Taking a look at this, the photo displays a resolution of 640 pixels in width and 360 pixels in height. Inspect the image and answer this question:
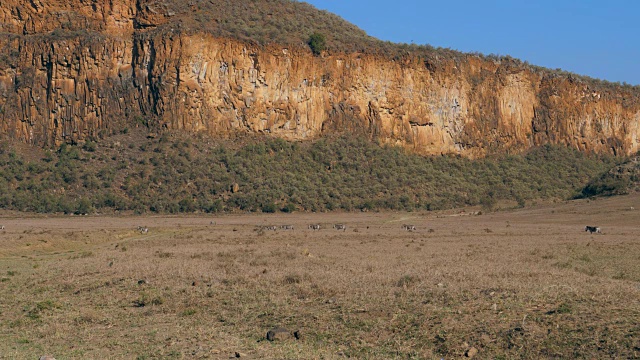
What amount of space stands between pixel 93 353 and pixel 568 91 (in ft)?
254

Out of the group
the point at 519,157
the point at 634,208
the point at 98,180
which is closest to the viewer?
the point at 634,208

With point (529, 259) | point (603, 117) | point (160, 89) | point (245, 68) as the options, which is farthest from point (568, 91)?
point (529, 259)

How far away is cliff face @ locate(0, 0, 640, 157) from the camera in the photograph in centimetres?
6594

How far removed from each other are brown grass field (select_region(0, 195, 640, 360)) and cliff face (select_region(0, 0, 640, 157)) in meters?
36.7

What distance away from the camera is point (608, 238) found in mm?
33969

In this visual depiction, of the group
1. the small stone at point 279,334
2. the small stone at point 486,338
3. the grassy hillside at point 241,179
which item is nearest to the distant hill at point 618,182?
the grassy hillside at point 241,179

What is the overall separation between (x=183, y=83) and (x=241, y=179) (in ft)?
30.3

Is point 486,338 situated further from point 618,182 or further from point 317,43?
point 317,43

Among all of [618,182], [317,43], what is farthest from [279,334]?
[317,43]

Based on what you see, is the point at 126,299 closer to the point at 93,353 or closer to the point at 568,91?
the point at 93,353

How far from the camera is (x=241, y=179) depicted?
2542 inches

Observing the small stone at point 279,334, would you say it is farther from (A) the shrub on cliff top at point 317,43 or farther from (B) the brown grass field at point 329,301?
(A) the shrub on cliff top at point 317,43

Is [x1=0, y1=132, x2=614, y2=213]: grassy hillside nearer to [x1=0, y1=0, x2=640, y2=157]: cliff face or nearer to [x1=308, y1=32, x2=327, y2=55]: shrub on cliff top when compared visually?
[x1=0, y1=0, x2=640, y2=157]: cliff face

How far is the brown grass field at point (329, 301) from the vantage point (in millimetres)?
11328
